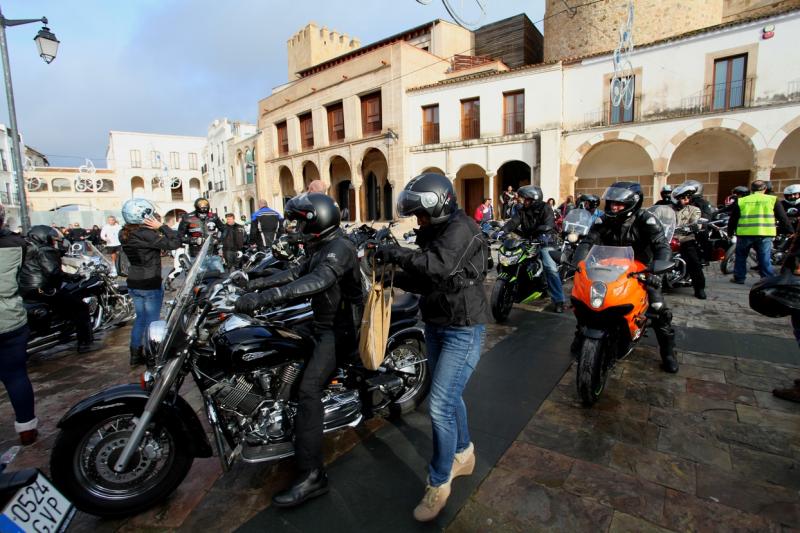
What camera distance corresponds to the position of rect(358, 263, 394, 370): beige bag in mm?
2299

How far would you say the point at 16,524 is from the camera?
5.16ft

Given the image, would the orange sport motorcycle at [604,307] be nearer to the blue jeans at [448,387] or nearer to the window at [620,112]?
the blue jeans at [448,387]

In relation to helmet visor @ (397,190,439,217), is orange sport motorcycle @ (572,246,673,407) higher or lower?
lower

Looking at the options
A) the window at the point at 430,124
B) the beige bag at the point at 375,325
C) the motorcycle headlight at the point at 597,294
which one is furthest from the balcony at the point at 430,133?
the beige bag at the point at 375,325

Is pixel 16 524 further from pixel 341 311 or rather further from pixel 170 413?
pixel 341 311

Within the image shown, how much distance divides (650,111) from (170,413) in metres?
18.9

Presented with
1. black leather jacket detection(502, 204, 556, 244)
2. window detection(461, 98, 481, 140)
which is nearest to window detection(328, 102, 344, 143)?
window detection(461, 98, 481, 140)

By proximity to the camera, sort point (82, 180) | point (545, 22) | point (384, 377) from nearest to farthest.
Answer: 1. point (384, 377)
2. point (545, 22)
3. point (82, 180)

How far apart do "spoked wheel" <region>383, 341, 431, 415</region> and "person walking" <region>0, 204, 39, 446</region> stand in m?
2.63

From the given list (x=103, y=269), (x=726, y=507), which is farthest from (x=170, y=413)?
(x=103, y=269)

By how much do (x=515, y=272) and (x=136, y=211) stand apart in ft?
15.1

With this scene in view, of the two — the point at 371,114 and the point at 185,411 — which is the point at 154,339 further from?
the point at 371,114

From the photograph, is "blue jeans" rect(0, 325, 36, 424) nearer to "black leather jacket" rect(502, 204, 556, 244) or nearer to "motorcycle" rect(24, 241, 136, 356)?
"motorcycle" rect(24, 241, 136, 356)

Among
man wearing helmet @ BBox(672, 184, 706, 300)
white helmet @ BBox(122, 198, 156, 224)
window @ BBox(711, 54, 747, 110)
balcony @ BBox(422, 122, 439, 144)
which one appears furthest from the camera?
balcony @ BBox(422, 122, 439, 144)
